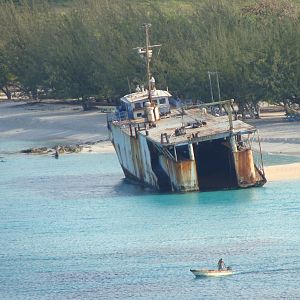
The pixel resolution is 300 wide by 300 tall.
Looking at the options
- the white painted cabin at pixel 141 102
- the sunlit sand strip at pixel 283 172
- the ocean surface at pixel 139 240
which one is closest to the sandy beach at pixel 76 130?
the sunlit sand strip at pixel 283 172

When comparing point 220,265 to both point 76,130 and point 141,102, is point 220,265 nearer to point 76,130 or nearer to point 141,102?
point 141,102

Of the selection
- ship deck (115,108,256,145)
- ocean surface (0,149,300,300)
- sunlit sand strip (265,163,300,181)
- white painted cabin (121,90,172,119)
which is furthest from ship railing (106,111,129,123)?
sunlit sand strip (265,163,300,181)

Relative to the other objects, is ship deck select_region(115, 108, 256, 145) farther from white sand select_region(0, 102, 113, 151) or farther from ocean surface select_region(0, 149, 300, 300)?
white sand select_region(0, 102, 113, 151)

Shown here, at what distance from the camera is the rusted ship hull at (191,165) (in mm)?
72250

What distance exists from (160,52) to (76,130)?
9764 mm

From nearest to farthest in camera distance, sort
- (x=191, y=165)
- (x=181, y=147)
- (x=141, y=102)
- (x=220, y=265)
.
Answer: (x=220, y=265) → (x=191, y=165) → (x=181, y=147) → (x=141, y=102)

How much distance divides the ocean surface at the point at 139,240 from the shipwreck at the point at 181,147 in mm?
889

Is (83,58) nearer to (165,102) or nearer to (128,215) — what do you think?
(165,102)

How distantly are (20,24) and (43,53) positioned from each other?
11.5 meters

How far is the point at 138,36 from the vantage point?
122312 mm

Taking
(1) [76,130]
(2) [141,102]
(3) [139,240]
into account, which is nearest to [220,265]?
(3) [139,240]

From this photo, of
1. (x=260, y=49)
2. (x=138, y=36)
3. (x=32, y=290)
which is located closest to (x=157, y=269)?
(x=32, y=290)

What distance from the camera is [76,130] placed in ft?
366

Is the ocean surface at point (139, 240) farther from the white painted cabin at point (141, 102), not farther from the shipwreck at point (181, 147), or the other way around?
the white painted cabin at point (141, 102)
